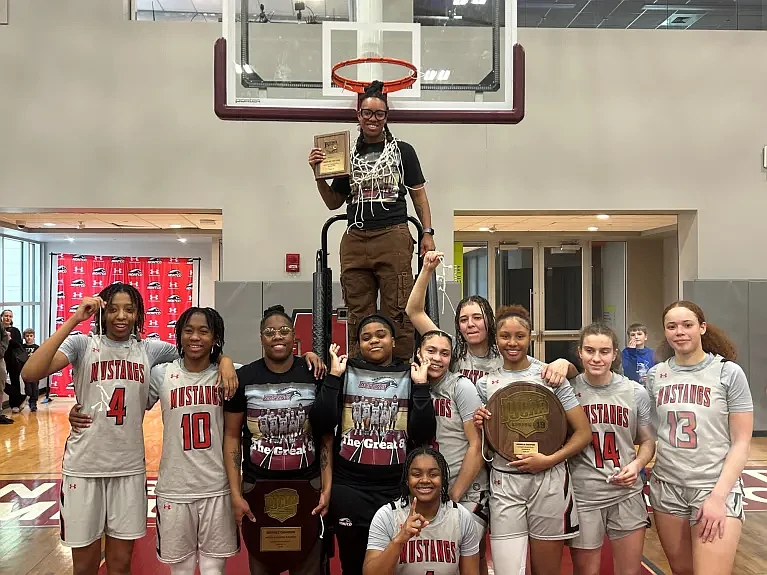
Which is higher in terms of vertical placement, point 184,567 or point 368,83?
point 368,83

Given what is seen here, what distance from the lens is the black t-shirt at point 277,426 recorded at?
105 inches

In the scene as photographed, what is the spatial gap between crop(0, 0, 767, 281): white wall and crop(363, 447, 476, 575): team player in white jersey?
187 inches

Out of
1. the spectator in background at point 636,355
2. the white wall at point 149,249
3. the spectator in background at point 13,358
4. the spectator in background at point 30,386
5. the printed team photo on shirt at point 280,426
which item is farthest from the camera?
the white wall at point 149,249

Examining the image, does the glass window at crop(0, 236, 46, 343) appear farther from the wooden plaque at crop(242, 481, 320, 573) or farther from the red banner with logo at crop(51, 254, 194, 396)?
the wooden plaque at crop(242, 481, 320, 573)

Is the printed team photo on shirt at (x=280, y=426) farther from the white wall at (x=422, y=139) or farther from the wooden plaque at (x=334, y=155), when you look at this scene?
the white wall at (x=422, y=139)

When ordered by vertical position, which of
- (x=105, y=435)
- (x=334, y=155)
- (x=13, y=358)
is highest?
(x=334, y=155)

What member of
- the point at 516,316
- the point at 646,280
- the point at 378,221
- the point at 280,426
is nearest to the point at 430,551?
the point at 280,426

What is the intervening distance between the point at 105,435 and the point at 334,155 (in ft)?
5.46

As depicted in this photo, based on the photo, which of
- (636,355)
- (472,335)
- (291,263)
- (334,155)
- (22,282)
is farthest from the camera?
(22,282)

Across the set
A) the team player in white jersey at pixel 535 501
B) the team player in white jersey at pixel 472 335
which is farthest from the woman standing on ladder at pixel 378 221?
the team player in white jersey at pixel 535 501

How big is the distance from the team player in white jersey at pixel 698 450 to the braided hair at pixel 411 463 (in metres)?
0.94

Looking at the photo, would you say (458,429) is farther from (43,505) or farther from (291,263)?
(291,263)

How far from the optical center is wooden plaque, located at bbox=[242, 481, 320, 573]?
268 cm

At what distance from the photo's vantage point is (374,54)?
14.1 ft
